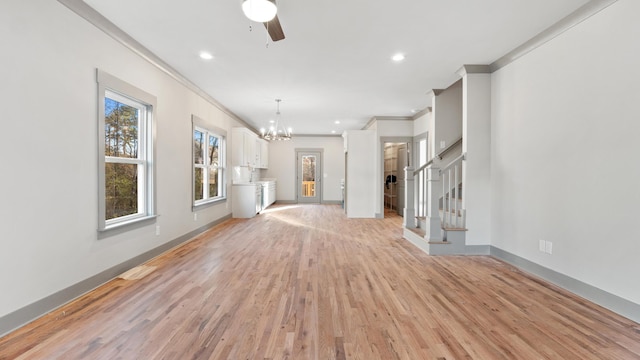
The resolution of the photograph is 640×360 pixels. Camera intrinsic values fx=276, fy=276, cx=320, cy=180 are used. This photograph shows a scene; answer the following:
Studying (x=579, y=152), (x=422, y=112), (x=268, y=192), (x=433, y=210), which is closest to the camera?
(x=579, y=152)

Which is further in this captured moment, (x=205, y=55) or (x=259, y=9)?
(x=205, y=55)

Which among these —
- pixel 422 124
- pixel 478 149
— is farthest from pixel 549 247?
pixel 422 124

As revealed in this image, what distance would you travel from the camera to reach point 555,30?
2854 mm

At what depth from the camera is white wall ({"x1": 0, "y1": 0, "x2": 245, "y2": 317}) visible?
1952mm

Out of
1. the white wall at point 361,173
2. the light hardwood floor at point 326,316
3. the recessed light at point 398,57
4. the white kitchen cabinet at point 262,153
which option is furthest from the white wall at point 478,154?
the white kitchen cabinet at point 262,153

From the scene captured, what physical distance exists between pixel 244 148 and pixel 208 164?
1.55 metres

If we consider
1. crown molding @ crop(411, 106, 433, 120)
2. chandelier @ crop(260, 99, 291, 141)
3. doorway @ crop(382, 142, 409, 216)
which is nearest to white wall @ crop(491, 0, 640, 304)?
crown molding @ crop(411, 106, 433, 120)

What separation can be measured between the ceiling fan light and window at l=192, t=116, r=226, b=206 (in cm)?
348

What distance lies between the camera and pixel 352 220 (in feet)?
22.7

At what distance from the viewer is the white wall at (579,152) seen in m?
2.24

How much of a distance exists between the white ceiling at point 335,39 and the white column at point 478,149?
0.28 metres

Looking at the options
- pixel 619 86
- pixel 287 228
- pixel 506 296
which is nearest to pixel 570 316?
pixel 506 296

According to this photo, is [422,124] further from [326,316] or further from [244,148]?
[326,316]

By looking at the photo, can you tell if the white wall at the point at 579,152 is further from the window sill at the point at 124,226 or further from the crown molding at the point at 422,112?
the window sill at the point at 124,226
